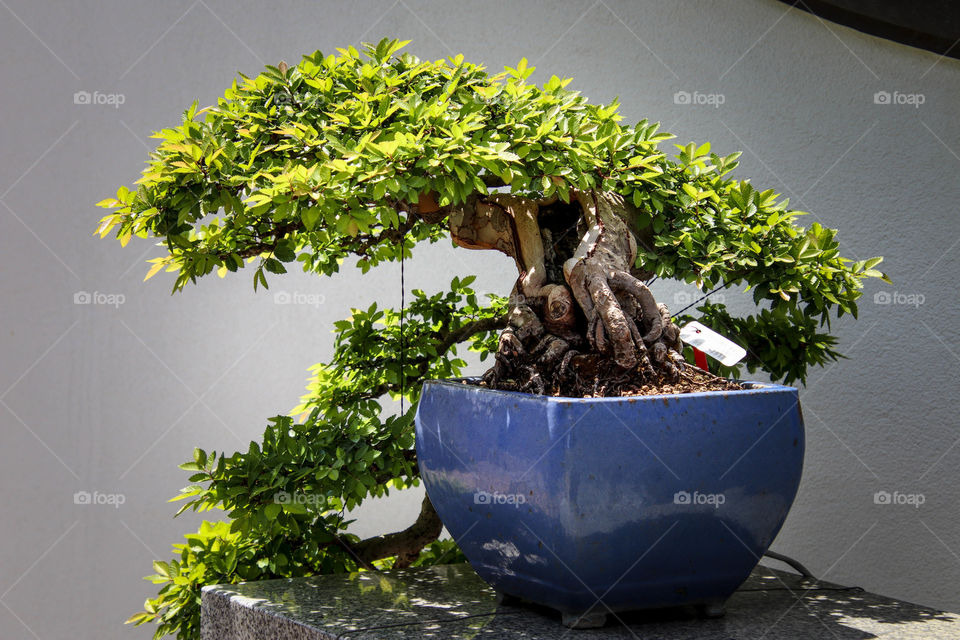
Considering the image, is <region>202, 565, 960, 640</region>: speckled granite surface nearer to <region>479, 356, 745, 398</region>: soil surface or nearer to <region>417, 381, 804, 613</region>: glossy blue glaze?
<region>417, 381, 804, 613</region>: glossy blue glaze

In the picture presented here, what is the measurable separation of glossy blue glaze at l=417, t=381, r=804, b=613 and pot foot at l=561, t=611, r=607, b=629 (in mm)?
12

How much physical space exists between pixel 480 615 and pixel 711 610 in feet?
0.96

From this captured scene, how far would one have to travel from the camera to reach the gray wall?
210 cm

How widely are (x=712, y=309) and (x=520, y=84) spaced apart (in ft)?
1.74

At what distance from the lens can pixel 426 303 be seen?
1.67m

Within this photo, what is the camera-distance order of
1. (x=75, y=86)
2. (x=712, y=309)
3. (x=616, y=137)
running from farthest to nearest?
(x=75, y=86) → (x=712, y=309) → (x=616, y=137)

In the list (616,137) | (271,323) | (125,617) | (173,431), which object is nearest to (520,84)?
(616,137)

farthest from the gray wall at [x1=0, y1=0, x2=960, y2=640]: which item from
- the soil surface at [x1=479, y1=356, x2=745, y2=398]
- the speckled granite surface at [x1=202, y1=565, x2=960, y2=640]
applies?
the soil surface at [x1=479, y1=356, x2=745, y2=398]

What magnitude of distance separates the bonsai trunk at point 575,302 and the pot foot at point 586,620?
27cm

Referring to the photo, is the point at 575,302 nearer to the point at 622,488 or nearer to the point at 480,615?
the point at 622,488

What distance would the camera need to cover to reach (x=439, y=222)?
1409 mm

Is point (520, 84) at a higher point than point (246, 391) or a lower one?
higher

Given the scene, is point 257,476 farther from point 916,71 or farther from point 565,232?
point 916,71

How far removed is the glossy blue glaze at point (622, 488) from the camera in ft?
3.29
